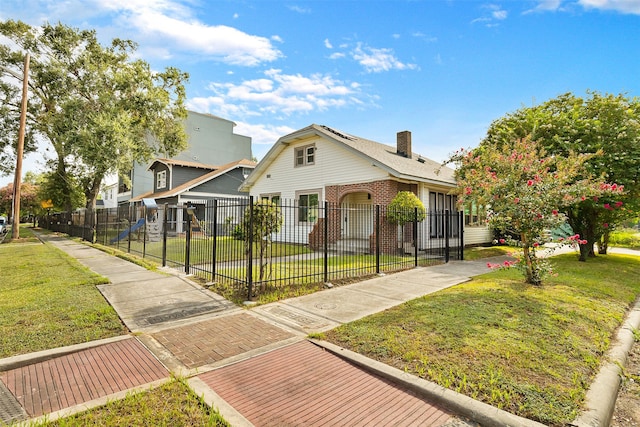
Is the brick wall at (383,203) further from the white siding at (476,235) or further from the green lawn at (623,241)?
the green lawn at (623,241)

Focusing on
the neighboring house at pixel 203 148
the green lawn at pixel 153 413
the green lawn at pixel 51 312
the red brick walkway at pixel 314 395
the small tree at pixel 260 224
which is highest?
the neighboring house at pixel 203 148

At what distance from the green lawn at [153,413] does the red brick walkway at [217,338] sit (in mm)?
678

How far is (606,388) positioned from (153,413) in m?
4.24

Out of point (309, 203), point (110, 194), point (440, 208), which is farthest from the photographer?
point (110, 194)

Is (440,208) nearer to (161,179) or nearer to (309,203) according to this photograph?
(309,203)

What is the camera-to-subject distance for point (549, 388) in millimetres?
3055

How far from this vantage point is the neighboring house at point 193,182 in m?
24.1

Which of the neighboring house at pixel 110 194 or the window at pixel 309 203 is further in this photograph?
the neighboring house at pixel 110 194

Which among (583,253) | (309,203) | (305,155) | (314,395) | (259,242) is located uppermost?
(305,155)

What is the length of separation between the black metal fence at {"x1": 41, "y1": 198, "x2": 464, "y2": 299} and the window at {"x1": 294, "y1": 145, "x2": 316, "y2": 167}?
8.63 ft

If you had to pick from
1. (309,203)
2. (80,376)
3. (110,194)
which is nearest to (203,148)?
(110,194)

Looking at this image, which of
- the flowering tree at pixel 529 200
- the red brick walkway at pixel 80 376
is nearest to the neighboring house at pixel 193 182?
the flowering tree at pixel 529 200

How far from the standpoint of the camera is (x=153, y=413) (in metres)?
2.69

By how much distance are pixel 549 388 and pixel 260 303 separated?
4.52m
